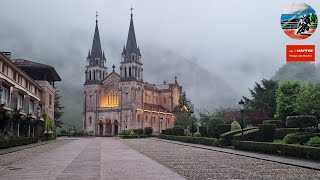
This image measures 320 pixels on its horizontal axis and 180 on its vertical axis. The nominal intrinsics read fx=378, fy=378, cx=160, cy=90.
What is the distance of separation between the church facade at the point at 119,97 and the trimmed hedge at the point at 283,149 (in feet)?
242

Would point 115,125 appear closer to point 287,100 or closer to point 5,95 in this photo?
point 287,100

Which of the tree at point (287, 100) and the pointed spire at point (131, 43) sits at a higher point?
the pointed spire at point (131, 43)

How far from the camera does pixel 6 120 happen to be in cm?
3903

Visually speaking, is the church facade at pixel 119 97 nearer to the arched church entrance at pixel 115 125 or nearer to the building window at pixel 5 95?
the arched church entrance at pixel 115 125

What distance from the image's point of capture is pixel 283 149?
72.3 ft

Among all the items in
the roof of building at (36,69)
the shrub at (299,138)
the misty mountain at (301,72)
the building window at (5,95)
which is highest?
the misty mountain at (301,72)

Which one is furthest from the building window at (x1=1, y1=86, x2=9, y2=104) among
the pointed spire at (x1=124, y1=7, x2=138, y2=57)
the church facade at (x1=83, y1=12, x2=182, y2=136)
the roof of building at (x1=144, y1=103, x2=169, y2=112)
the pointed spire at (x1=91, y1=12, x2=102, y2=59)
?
the pointed spire at (x1=91, y1=12, x2=102, y2=59)

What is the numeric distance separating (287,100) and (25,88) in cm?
4043

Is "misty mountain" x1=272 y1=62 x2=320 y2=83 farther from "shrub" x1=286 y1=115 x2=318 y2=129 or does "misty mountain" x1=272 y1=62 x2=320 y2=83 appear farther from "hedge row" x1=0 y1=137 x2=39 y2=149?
"hedge row" x1=0 y1=137 x2=39 y2=149

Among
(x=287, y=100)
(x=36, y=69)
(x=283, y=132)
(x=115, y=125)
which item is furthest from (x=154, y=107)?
(x=283, y=132)

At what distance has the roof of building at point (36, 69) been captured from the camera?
61513mm

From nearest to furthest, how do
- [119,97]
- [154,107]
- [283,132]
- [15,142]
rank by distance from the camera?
[15,142] < [283,132] < [119,97] < [154,107]

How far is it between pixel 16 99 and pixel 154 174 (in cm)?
3411

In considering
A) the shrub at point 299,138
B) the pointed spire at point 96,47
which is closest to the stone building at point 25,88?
the shrub at point 299,138
